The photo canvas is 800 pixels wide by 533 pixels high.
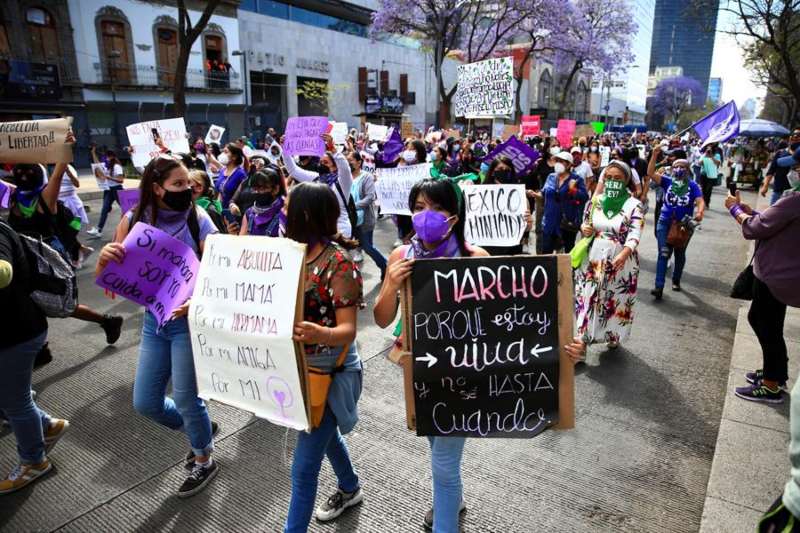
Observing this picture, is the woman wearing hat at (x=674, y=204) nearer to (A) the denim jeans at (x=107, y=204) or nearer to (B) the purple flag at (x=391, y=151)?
(B) the purple flag at (x=391, y=151)

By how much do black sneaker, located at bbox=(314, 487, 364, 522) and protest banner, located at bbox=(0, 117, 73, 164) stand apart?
9.15ft

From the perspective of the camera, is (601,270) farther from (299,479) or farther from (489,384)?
(299,479)

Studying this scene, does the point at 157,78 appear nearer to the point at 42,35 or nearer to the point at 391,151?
the point at 42,35

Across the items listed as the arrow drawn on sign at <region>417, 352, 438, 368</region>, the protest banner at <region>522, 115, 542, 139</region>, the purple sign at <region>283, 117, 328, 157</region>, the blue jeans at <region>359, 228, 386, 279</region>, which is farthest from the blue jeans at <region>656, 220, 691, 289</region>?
the protest banner at <region>522, 115, 542, 139</region>

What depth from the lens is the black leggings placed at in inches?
148

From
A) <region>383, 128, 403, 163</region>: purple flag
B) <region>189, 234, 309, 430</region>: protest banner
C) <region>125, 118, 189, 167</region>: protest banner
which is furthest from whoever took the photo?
<region>383, 128, 403, 163</region>: purple flag

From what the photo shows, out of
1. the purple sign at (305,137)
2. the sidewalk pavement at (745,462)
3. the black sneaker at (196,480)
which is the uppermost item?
the purple sign at (305,137)

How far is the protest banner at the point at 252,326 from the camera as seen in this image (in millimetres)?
2074

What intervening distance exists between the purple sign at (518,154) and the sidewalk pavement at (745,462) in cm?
321

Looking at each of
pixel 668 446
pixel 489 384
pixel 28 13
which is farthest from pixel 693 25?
pixel 28 13

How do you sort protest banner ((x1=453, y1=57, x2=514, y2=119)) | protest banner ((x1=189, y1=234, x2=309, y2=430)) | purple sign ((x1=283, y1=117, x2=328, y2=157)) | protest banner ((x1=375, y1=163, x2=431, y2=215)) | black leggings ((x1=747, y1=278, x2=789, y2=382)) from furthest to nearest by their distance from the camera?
protest banner ((x1=453, y1=57, x2=514, y2=119)) → protest banner ((x1=375, y1=163, x2=431, y2=215)) → purple sign ((x1=283, y1=117, x2=328, y2=157)) → black leggings ((x1=747, y1=278, x2=789, y2=382)) → protest banner ((x1=189, y1=234, x2=309, y2=430))

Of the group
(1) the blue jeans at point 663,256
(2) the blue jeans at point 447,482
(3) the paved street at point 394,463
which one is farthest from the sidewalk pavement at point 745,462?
(1) the blue jeans at point 663,256

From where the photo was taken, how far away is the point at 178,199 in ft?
9.48

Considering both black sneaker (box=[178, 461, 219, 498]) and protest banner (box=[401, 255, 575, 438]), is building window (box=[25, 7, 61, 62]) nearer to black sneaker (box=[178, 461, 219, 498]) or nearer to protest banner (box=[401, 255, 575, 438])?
black sneaker (box=[178, 461, 219, 498])
